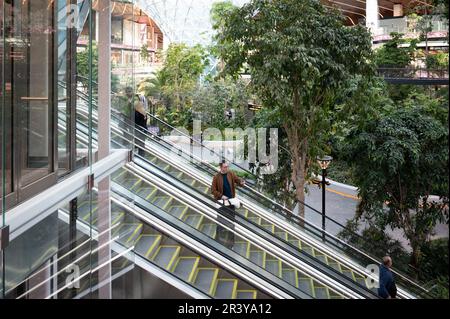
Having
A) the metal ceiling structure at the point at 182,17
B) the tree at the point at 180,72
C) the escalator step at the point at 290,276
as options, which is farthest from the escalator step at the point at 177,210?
the metal ceiling structure at the point at 182,17

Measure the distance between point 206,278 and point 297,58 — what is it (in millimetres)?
4348

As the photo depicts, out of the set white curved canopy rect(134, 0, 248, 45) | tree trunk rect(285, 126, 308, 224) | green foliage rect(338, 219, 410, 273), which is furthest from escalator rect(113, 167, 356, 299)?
white curved canopy rect(134, 0, 248, 45)

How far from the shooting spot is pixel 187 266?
3572 mm

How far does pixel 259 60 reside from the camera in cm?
763

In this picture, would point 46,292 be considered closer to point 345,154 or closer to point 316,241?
point 316,241

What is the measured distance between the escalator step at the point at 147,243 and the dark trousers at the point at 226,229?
0.65 meters

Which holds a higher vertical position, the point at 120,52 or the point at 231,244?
the point at 120,52

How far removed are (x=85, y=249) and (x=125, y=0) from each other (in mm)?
2197

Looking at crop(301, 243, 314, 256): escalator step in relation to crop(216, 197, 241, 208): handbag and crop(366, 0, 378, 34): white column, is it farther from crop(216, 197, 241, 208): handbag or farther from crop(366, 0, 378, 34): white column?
crop(366, 0, 378, 34): white column

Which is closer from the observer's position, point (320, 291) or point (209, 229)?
point (320, 291)

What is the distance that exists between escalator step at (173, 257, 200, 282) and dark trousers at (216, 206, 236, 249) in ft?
1.55

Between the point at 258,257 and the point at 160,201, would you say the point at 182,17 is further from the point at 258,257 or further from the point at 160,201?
the point at 258,257

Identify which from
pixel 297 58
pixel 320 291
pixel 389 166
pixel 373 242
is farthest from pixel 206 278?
pixel 297 58

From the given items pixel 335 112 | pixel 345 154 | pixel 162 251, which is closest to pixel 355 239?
pixel 345 154
